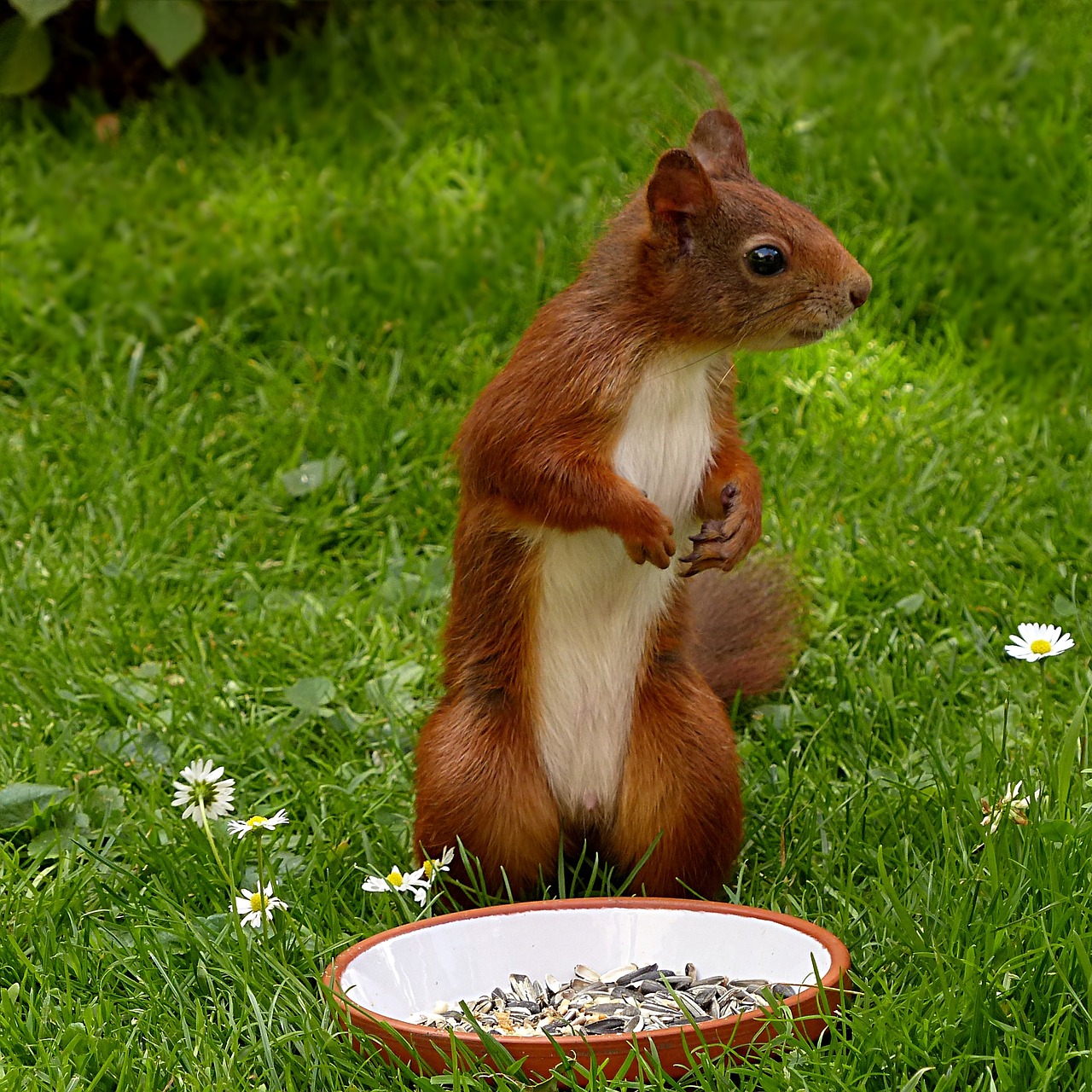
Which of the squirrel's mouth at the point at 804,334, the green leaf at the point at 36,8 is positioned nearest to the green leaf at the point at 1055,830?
the squirrel's mouth at the point at 804,334

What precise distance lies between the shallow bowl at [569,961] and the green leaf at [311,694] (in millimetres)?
1000

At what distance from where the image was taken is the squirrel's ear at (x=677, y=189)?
7.68ft

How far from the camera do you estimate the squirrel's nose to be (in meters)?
2.39

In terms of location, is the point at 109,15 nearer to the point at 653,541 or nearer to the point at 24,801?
the point at 24,801

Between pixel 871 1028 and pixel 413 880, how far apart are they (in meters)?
0.75

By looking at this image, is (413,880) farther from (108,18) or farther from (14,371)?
(108,18)

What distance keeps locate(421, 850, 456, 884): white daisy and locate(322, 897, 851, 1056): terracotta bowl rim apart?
90 mm

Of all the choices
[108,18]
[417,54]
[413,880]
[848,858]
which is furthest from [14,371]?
[848,858]

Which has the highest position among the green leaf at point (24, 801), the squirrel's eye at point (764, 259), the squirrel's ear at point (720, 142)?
the squirrel's ear at point (720, 142)

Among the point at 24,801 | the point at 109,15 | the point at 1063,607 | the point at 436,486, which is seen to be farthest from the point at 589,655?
the point at 109,15

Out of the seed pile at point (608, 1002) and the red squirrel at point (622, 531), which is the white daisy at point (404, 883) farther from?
the seed pile at point (608, 1002)

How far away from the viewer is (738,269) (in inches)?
93.6

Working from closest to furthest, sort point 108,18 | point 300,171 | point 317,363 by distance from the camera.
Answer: point 317,363 < point 108,18 < point 300,171

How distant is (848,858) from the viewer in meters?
2.64
